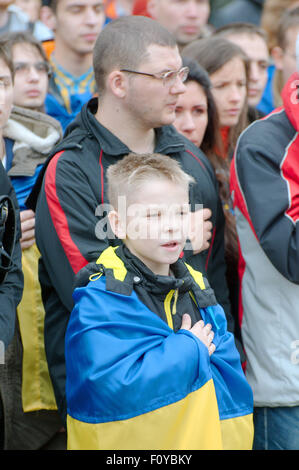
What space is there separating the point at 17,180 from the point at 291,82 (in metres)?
1.45

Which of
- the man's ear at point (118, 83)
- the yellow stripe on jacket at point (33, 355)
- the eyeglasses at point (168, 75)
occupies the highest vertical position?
the eyeglasses at point (168, 75)

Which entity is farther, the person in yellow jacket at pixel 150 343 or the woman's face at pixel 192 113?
the woman's face at pixel 192 113

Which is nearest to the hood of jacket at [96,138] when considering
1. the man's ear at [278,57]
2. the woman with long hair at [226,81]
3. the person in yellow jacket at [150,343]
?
the person in yellow jacket at [150,343]

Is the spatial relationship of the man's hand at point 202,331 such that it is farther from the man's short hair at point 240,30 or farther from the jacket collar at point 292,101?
the man's short hair at point 240,30

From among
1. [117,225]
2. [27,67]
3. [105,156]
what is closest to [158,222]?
[117,225]

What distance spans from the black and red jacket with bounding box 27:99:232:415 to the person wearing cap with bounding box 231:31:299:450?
0.93ft

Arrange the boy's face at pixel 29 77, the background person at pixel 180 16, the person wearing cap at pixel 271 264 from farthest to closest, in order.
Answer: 1. the background person at pixel 180 16
2. the boy's face at pixel 29 77
3. the person wearing cap at pixel 271 264

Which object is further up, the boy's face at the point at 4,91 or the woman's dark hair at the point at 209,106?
the boy's face at the point at 4,91

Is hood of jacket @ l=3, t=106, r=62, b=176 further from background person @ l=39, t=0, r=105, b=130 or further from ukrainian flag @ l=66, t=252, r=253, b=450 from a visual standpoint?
ukrainian flag @ l=66, t=252, r=253, b=450

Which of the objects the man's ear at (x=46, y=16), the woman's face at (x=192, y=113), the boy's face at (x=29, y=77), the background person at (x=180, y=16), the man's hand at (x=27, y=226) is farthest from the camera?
the man's ear at (x=46, y=16)

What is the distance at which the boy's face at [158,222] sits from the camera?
8.32 ft

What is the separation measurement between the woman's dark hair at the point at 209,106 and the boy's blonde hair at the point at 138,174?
4.15 feet

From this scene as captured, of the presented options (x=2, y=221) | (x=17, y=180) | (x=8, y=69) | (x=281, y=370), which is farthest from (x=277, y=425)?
(x=8, y=69)

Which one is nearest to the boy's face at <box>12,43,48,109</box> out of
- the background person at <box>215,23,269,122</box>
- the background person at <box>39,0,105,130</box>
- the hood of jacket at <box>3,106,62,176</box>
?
the hood of jacket at <box>3,106,62,176</box>
